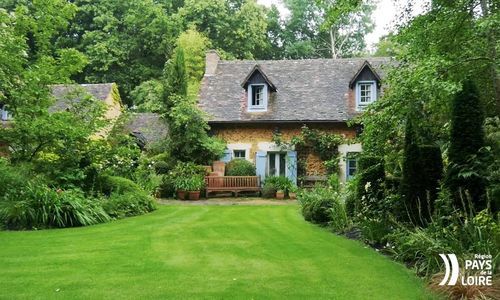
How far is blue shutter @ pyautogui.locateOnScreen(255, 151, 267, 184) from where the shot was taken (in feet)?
61.5

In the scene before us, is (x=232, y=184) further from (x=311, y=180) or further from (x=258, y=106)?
(x=258, y=106)

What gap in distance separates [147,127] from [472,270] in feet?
76.3

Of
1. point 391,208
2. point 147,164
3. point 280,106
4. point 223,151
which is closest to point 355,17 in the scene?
point 280,106

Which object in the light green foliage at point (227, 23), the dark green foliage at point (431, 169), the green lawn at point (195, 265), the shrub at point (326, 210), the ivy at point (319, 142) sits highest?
the light green foliage at point (227, 23)

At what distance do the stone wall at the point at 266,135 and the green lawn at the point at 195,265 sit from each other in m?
9.92

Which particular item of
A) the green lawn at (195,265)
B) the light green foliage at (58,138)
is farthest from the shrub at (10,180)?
the green lawn at (195,265)

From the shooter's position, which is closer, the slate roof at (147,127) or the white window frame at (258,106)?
the white window frame at (258,106)

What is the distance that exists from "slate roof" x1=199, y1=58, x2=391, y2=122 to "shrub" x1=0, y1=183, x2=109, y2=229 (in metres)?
9.89

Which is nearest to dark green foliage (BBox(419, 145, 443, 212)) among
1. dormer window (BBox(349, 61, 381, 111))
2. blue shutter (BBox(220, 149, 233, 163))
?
dormer window (BBox(349, 61, 381, 111))

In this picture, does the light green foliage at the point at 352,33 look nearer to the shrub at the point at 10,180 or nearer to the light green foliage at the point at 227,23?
the light green foliage at the point at 227,23

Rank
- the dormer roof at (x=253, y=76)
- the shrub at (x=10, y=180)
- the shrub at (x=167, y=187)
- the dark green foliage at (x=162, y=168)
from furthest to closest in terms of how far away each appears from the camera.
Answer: the dormer roof at (x=253, y=76) < the dark green foliage at (x=162, y=168) < the shrub at (x=167, y=187) < the shrub at (x=10, y=180)

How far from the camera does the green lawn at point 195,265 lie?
15.3 ft

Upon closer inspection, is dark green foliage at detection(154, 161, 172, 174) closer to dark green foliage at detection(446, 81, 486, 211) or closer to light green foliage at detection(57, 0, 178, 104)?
dark green foliage at detection(446, 81, 486, 211)

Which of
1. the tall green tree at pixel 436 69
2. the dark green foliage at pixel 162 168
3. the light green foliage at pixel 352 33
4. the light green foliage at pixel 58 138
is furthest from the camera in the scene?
the light green foliage at pixel 352 33
